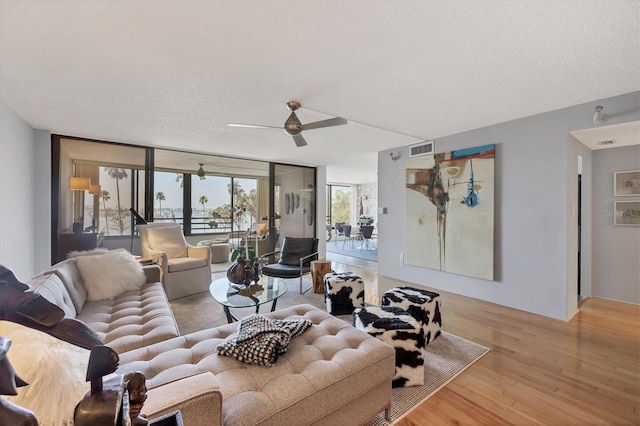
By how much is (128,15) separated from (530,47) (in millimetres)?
2573

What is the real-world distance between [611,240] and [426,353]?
3411mm

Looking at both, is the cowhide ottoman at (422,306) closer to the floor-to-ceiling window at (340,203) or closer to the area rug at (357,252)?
the area rug at (357,252)

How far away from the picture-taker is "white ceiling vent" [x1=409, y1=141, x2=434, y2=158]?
427cm


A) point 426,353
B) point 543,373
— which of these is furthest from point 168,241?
point 543,373

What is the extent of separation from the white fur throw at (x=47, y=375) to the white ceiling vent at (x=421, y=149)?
451 cm

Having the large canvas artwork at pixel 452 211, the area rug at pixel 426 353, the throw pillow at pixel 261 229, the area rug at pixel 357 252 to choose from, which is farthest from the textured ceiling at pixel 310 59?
the area rug at pixel 357 252

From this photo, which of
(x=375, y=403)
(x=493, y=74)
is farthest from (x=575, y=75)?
(x=375, y=403)

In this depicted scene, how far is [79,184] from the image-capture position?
12.6 feet

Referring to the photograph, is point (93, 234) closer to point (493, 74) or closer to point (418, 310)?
point (418, 310)

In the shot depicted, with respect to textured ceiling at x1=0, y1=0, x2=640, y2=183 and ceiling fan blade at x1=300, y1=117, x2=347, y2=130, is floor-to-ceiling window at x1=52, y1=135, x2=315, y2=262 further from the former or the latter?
ceiling fan blade at x1=300, y1=117, x2=347, y2=130

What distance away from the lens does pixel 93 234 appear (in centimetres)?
420

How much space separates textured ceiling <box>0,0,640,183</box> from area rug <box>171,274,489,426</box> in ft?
7.70

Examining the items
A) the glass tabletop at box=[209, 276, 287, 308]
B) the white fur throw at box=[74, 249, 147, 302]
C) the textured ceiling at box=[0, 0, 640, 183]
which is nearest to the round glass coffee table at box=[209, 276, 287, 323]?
the glass tabletop at box=[209, 276, 287, 308]

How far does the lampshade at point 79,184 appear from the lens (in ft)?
12.5
